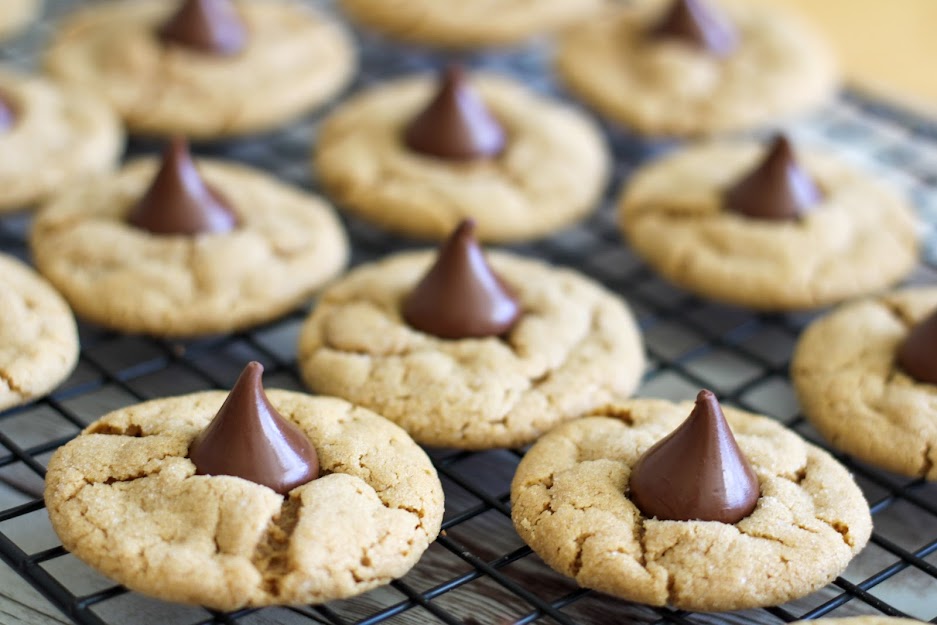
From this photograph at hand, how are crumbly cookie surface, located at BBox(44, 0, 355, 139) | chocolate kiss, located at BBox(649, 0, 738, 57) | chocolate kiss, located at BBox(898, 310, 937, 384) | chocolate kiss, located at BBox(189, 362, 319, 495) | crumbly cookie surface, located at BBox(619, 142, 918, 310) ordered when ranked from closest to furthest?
chocolate kiss, located at BBox(189, 362, 319, 495) → chocolate kiss, located at BBox(898, 310, 937, 384) → crumbly cookie surface, located at BBox(619, 142, 918, 310) → crumbly cookie surface, located at BBox(44, 0, 355, 139) → chocolate kiss, located at BBox(649, 0, 738, 57)

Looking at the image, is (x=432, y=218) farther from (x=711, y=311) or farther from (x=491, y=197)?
(x=711, y=311)

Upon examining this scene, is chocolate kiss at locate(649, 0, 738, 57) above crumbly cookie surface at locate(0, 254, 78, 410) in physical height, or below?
above

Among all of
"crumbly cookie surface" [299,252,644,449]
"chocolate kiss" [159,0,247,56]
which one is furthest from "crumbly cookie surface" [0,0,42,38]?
"crumbly cookie surface" [299,252,644,449]

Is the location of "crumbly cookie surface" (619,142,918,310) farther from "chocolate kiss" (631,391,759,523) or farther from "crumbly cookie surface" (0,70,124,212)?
"crumbly cookie surface" (0,70,124,212)

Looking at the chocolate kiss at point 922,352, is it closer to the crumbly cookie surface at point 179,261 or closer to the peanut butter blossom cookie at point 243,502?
the peanut butter blossom cookie at point 243,502

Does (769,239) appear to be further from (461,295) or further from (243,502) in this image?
(243,502)

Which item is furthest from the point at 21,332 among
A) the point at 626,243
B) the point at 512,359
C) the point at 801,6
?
the point at 801,6
